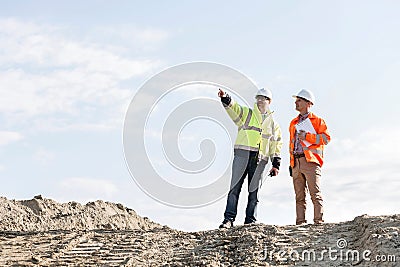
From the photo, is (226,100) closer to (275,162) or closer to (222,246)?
(275,162)

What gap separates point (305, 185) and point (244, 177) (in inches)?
37.8

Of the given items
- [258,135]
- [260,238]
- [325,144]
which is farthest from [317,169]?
[260,238]

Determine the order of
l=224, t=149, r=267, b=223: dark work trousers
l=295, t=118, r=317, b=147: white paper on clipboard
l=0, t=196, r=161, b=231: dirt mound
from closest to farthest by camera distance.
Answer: l=295, t=118, r=317, b=147: white paper on clipboard < l=224, t=149, r=267, b=223: dark work trousers < l=0, t=196, r=161, b=231: dirt mound

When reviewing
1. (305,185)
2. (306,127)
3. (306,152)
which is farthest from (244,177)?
(306,127)

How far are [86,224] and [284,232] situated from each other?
6.71 meters

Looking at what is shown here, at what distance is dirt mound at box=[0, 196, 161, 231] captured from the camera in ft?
44.2

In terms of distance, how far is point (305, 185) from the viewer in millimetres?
9859

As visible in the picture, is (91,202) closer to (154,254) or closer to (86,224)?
(86,224)

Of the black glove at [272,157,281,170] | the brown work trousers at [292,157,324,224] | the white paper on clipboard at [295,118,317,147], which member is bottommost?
the brown work trousers at [292,157,324,224]

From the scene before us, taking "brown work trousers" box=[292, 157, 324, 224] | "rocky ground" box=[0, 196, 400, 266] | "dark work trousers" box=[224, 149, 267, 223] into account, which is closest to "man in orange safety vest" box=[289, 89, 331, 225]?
"brown work trousers" box=[292, 157, 324, 224]

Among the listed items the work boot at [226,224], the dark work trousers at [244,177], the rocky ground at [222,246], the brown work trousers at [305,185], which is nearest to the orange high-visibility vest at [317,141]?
the brown work trousers at [305,185]

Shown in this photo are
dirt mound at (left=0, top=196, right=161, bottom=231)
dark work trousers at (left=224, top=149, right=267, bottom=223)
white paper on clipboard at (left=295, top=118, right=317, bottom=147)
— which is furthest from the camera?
dirt mound at (left=0, top=196, right=161, bottom=231)

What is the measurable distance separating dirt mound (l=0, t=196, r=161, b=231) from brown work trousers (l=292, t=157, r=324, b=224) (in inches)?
199

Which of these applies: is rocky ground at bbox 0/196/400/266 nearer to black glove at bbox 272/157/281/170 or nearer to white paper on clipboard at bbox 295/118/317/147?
white paper on clipboard at bbox 295/118/317/147
